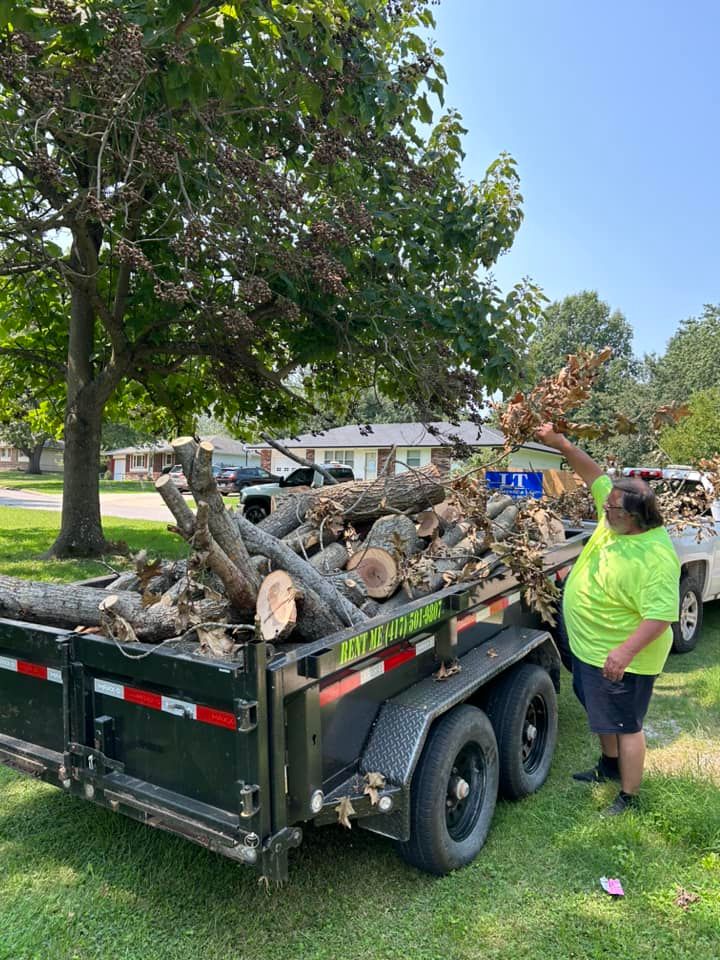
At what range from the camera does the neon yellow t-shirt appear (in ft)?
11.3

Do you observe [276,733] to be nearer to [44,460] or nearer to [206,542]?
[206,542]

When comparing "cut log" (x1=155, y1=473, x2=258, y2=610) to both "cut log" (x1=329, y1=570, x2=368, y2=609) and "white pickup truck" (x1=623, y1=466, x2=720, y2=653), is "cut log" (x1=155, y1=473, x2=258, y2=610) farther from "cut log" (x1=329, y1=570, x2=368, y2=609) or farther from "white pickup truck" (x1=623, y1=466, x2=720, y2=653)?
"white pickup truck" (x1=623, y1=466, x2=720, y2=653)

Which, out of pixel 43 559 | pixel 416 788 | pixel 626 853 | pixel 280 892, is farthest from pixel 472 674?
pixel 43 559

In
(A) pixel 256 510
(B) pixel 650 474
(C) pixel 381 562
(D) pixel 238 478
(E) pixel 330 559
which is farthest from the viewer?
(D) pixel 238 478

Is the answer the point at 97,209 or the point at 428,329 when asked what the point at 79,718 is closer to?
the point at 97,209

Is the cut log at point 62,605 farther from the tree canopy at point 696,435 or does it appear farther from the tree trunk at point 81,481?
the tree canopy at point 696,435

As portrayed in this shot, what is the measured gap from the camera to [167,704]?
104 inches

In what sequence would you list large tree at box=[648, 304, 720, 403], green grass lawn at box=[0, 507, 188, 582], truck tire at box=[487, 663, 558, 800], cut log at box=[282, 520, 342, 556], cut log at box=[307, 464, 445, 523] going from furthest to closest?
large tree at box=[648, 304, 720, 403]
green grass lawn at box=[0, 507, 188, 582]
cut log at box=[307, 464, 445, 523]
cut log at box=[282, 520, 342, 556]
truck tire at box=[487, 663, 558, 800]

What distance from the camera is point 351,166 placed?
8.34m

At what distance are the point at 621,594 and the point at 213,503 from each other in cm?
215

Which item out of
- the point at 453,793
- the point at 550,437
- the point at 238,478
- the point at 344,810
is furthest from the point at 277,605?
the point at 238,478

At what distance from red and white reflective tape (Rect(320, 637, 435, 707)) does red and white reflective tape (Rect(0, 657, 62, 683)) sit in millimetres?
1180

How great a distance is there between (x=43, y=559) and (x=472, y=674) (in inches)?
348

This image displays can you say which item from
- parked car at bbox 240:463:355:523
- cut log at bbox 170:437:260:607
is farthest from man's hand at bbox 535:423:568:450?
parked car at bbox 240:463:355:523
